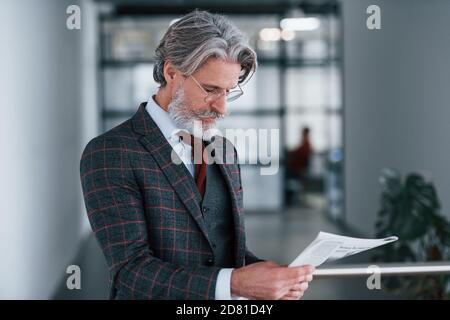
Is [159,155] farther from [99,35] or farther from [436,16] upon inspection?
[99,35]

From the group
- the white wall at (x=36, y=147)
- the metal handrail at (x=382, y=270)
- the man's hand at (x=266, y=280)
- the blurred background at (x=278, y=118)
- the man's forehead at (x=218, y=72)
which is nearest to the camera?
the man's hand at (x=266, y=280)

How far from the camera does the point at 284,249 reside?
5918mm

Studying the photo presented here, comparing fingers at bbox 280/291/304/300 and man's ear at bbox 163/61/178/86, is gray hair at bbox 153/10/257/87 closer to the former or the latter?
man's ear at bbox 163/61/178/86

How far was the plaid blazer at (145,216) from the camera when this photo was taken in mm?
1161

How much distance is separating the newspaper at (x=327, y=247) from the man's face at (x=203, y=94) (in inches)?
12.0

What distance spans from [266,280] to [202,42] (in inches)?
16.9

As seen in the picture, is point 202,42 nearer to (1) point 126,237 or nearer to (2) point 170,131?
(2) point 170,131

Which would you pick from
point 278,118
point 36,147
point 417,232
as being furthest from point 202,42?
point 278,118

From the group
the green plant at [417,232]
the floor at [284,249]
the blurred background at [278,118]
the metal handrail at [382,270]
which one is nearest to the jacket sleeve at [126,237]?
the metal handrail at [382,270]

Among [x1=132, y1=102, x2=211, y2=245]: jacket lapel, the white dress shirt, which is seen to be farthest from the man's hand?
the white dress shirt

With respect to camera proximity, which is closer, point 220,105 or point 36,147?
point 220,105

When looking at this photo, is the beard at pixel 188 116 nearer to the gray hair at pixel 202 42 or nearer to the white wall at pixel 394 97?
the gray hair at pixel 202 42

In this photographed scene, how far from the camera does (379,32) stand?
531cm
